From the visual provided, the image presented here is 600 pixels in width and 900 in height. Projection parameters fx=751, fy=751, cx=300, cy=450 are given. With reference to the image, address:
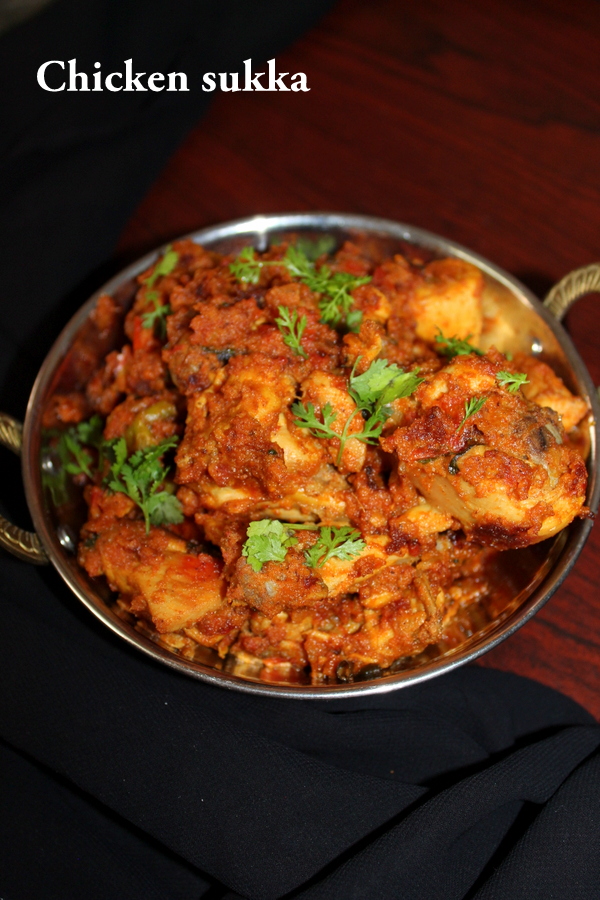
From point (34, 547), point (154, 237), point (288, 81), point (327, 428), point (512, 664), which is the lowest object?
point (512, 664)

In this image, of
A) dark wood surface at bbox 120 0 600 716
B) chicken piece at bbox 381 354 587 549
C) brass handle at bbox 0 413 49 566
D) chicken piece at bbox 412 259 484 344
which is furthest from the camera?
dark wood surface at bbox 120 0 600 716

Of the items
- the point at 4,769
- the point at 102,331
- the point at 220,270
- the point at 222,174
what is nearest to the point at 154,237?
the point at 222,174

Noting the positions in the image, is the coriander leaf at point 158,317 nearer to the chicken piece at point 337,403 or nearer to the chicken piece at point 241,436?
the chicken piece at point 241,436

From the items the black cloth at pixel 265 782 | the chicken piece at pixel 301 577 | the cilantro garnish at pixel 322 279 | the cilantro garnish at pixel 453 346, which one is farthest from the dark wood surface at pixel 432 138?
A: the black cloth at pixel 265 782

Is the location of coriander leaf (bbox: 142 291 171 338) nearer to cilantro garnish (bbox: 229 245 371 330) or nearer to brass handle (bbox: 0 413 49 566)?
cilantro garnish (bbox: 229 245 371 330)

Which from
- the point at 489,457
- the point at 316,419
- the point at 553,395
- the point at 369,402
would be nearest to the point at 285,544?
the point at 316,419

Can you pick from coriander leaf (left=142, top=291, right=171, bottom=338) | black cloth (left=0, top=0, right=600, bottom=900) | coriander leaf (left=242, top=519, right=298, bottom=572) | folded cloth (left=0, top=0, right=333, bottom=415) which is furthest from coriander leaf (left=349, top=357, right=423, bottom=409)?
folded cloth (left=0, top=0, right=333, bottom=415)

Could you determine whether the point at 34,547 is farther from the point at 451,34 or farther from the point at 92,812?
the point at 451,34
